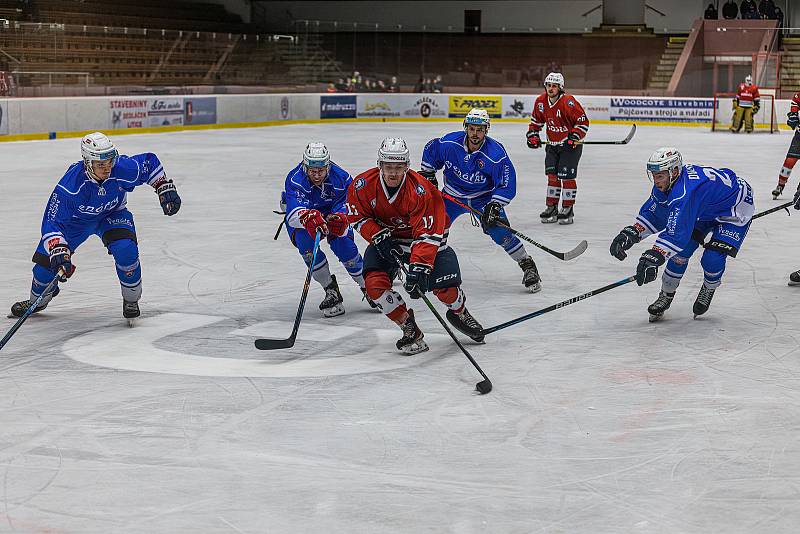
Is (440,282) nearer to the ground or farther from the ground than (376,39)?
nearer to the ground

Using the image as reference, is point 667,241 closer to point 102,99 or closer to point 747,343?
point 747,343

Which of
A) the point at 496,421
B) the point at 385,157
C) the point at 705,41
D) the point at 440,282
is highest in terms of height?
the point at 705,41

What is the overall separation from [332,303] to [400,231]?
1052 mm

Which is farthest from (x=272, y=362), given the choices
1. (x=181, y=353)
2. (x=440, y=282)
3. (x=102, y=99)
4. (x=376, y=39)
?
(x=376, y=39)

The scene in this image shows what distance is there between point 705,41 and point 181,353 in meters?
24.9

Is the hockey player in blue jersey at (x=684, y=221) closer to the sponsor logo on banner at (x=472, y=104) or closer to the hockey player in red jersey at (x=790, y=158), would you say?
the hockey player in red jersey at (x=790, y=158)

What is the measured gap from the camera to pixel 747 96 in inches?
877

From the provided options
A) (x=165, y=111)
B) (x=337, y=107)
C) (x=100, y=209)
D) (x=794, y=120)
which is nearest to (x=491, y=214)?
(x=100, y=209)

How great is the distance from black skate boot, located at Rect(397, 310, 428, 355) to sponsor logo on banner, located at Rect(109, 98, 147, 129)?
1558 centimetres

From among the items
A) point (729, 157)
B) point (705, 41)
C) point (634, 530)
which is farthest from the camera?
point (705, 41)

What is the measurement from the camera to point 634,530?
10.7ft

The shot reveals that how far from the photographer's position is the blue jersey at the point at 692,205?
18.5 feet

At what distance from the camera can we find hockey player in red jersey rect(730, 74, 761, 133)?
22359mm

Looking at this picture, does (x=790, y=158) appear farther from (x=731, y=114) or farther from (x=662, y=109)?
(x=662, y=109)
